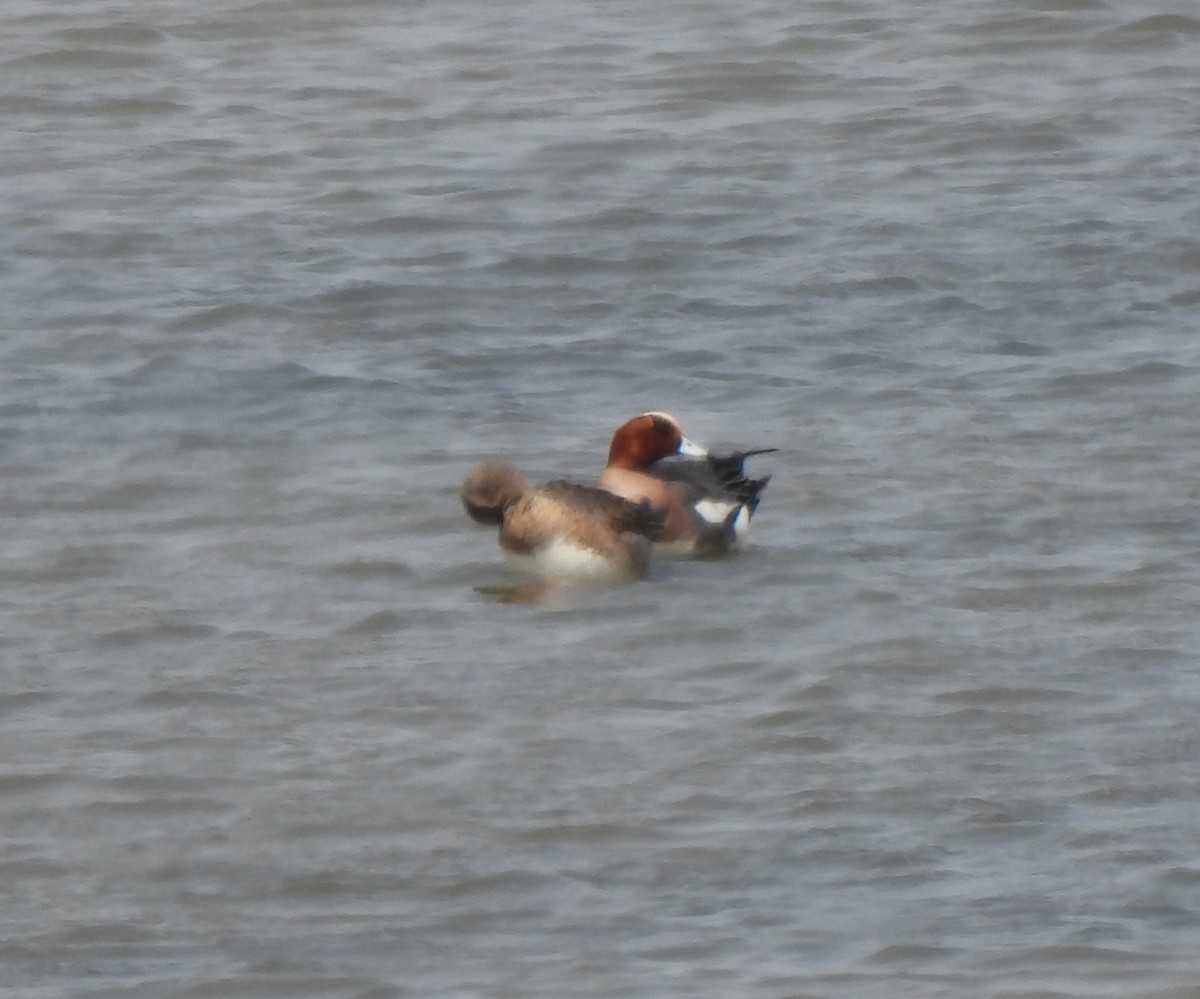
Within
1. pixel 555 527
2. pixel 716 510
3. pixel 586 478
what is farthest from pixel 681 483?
pixel 555 527

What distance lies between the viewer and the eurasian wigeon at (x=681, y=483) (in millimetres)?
9820

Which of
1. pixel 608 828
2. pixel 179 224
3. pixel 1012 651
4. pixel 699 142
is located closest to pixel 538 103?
pixel 699 142

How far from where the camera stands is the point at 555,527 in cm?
950

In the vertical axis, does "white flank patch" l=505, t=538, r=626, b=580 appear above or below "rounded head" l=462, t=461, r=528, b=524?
below

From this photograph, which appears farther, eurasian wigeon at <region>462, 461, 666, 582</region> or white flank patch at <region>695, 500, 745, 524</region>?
white flank patch at <region>695, 500, 745, 524</region>

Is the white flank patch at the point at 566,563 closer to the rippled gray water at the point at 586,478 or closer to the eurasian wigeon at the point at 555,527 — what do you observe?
the eurasian wigeon at the point at 555,527

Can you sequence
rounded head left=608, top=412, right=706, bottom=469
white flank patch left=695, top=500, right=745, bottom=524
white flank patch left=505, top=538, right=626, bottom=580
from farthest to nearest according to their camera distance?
1. rounded head left=608, top=412, right=706, bottom=469
2. white flank patch left=695, top=500, right=745, bottom=524
3. white flank patch left=505, top=538, right=626, bottom=580

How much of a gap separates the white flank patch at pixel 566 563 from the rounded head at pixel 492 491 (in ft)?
0.49

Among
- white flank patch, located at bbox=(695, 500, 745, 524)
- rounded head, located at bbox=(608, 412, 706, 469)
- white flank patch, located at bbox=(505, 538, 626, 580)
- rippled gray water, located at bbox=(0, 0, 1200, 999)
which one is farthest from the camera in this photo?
rounded head, located at bbox=(608, 412, 706, 469)

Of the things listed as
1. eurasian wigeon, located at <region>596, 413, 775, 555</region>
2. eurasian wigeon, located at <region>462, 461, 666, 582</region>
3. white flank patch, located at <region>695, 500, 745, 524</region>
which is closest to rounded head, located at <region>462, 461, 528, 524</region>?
eurasian wigeon, located at <region>462, 461, 666, 582</region>

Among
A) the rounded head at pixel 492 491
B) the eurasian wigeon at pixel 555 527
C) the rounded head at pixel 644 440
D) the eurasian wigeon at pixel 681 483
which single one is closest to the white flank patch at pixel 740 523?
the eurasian wigeon at pixel 681 483

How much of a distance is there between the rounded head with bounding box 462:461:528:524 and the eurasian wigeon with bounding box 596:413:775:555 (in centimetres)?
51

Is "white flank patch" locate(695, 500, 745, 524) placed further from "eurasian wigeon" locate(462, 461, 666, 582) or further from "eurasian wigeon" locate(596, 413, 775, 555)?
"eurasian wigeon" locate(462, 461, 666, 582)

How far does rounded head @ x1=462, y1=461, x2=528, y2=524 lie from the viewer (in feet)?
31.3
